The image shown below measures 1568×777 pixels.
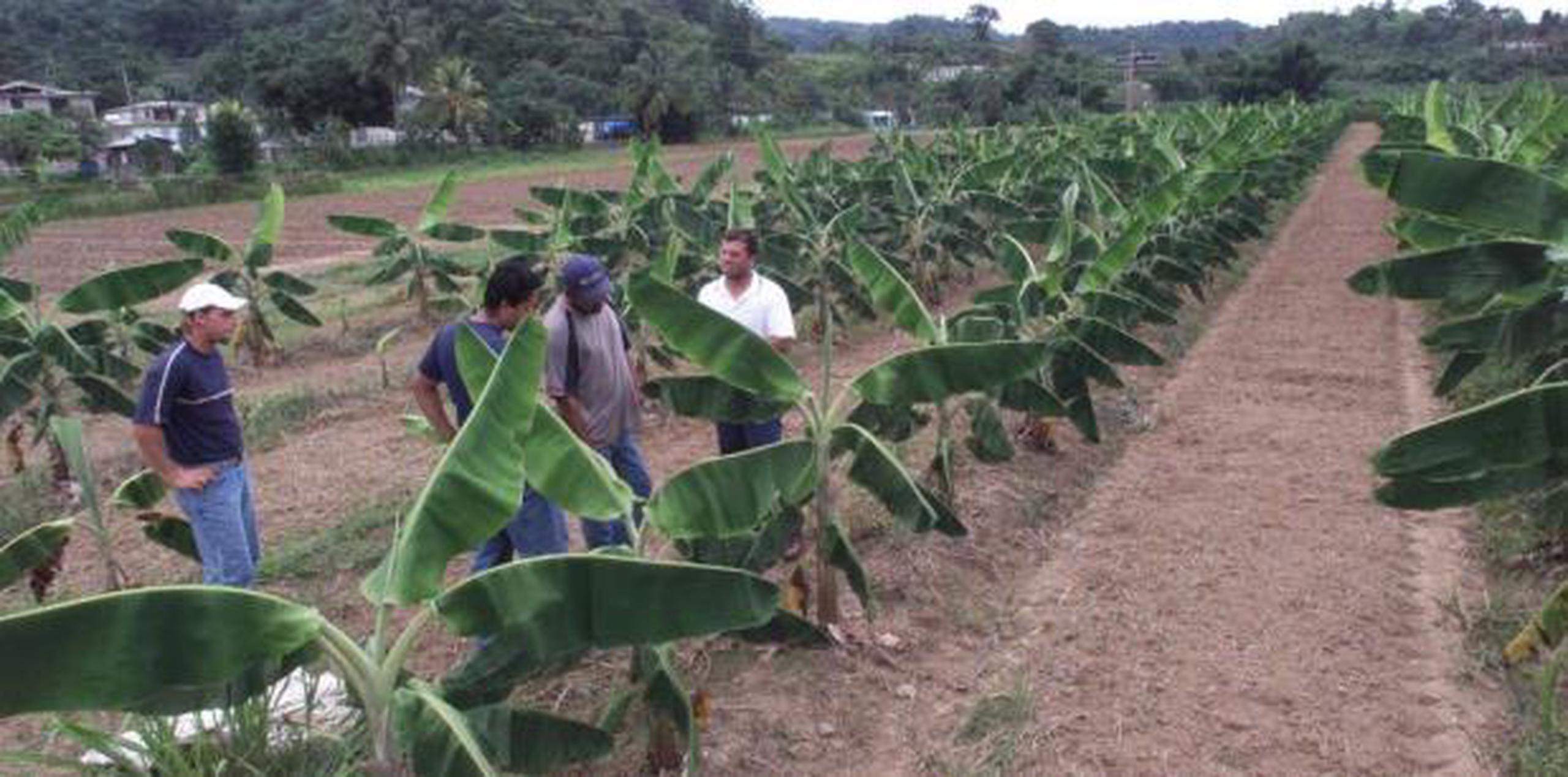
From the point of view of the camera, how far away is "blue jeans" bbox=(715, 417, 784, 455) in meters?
6.54

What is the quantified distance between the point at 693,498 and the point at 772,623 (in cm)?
54

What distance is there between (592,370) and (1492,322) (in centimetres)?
436

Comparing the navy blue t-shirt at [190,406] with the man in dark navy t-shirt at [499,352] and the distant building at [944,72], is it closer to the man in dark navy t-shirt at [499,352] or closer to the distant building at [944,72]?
the man in dark navy t-shirt at [499,352]

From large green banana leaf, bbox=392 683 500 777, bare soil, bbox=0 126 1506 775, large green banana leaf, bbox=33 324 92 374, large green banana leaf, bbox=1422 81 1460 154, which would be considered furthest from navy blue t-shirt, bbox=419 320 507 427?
large green banana leaf, bbox=1422 81 1460 154

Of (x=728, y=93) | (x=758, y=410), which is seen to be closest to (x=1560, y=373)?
(x=758, y=410)

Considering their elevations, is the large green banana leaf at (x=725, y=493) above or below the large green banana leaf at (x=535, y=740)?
above

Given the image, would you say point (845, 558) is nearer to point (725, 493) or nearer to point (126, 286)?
point (725, 493)

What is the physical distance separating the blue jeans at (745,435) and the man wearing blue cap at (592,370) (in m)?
0.74

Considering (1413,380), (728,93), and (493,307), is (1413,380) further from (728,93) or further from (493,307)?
(728,93)

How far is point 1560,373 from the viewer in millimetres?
5906

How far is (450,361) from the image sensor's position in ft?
17.4

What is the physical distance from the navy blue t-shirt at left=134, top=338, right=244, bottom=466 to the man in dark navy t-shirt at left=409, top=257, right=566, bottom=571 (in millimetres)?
915

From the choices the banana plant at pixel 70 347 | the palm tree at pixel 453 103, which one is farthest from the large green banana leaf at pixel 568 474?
the palm tree at pixel 453 103

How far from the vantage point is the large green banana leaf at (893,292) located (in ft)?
18.3
